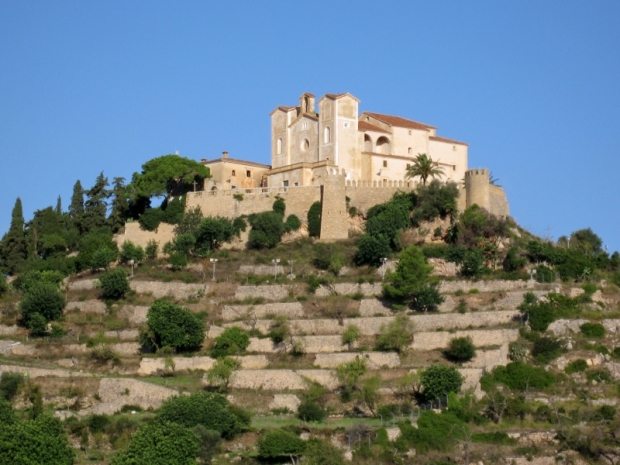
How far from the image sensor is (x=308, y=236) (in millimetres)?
60594

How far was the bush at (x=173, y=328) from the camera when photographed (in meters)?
51.0

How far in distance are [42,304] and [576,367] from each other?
2168 centimetres

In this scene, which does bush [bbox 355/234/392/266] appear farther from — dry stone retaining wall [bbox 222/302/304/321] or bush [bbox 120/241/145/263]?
bush [bbox 120/241/145/263]

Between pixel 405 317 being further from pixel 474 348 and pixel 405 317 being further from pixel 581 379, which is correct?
pixel 581 379

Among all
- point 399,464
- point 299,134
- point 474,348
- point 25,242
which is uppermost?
point 299,134

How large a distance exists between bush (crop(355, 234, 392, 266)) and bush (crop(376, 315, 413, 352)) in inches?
253

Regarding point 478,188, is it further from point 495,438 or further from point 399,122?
point 495,438

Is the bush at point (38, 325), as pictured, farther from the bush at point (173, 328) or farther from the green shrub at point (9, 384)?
the green shrub at point (9, 384)

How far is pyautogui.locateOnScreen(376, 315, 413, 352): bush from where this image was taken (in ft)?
161

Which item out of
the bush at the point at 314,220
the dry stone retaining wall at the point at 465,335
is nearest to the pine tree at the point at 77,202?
the bush at the point at 314,220

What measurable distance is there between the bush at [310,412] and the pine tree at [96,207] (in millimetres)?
23432

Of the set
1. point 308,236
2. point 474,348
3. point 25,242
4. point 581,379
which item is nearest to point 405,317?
point 474,348

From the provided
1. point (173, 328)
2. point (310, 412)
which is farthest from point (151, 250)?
point (310, 412)

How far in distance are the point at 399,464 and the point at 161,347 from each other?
13298 millimetres
